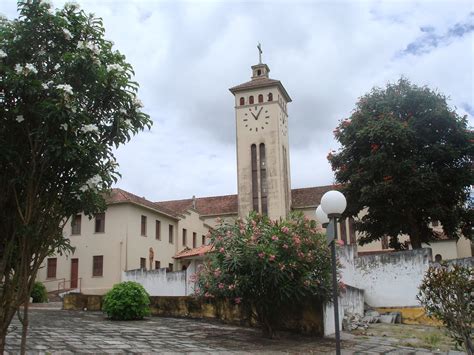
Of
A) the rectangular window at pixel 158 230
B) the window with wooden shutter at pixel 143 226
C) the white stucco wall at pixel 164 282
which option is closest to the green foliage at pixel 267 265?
the white stucco wall at pixel 164 282

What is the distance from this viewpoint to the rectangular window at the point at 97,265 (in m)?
31.7

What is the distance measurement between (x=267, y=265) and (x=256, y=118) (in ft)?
116

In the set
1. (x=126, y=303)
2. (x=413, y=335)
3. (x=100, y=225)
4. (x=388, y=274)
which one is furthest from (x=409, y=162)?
(x=100, y=225)

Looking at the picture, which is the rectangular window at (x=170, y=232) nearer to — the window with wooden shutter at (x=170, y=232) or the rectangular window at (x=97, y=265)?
the window with wooden shutter at (x=170, y=232)

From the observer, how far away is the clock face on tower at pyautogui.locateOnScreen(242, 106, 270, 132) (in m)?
45.5

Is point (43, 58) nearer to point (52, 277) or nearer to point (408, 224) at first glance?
point (408, 224)

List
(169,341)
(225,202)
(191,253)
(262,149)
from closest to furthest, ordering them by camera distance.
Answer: (169,341) → (191,253) → (262,149) → (225,202)

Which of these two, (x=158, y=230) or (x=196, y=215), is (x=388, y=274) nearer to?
(x=158, y=230)

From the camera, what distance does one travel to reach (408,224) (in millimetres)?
22328

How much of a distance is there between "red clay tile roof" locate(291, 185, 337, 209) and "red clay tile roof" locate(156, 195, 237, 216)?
555 centimetres

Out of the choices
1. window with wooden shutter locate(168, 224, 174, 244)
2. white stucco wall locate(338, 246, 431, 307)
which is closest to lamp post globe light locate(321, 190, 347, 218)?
white stucco wall locate(338, 246, 431, 307)

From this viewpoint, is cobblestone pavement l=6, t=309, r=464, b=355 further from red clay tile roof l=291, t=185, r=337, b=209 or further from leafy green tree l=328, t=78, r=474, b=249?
red clay tile roof l=291, t=185, r=337, b=209

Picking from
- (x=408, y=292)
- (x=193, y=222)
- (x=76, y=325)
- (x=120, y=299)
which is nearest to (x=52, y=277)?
(x=193, y=222)

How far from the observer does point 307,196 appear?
148ft
